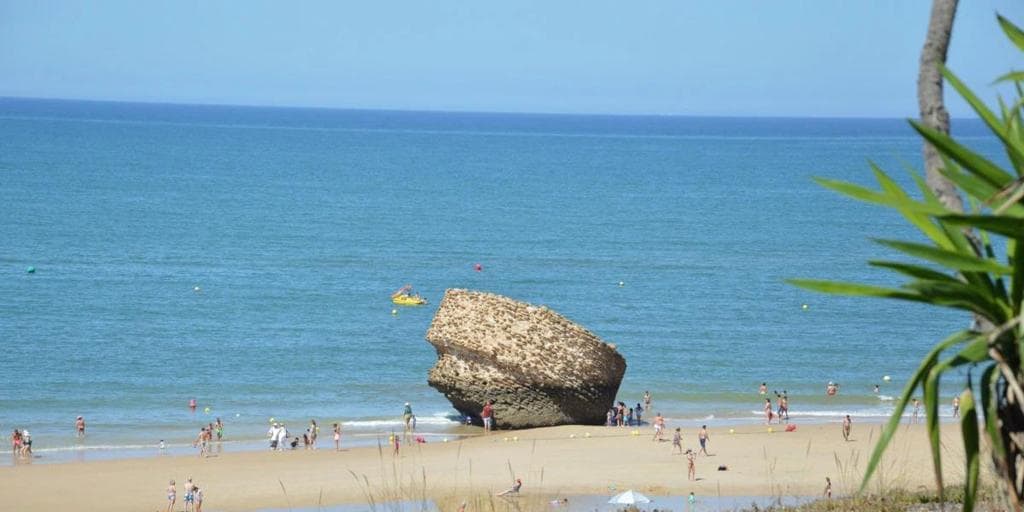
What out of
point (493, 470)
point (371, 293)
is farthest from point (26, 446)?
point (371, 293)

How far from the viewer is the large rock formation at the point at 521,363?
106ft

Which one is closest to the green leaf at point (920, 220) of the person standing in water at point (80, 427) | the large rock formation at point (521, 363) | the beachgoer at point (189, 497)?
the beachgoer at point (189, 497)

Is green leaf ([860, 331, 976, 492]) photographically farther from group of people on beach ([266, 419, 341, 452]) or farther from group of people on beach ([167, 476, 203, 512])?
group of people on beach ([266, 419, 341, 452])

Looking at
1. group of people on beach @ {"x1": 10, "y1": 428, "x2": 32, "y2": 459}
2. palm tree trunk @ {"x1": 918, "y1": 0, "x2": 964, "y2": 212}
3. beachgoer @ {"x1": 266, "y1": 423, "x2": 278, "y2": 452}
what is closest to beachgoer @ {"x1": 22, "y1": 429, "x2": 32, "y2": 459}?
group of people on beach @ {"x1": 10, "y1": 428, "x2": 32, "y2": 459}

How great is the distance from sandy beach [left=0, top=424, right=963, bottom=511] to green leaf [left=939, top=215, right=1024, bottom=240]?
62.0ft

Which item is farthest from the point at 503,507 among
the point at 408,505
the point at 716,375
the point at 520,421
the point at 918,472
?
the point at 716,375

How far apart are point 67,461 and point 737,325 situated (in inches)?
1152

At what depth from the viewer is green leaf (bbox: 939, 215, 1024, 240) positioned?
5.07 m

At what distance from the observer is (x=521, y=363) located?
32.3 meters

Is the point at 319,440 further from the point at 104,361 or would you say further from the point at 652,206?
the point at 652,206

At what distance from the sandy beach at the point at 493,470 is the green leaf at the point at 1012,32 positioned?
18174 millimetres

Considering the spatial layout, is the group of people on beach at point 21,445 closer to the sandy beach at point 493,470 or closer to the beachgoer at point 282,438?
the sandy beach at point 493,470

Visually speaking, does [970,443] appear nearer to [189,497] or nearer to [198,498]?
[198,498]

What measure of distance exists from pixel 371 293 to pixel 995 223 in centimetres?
5704
